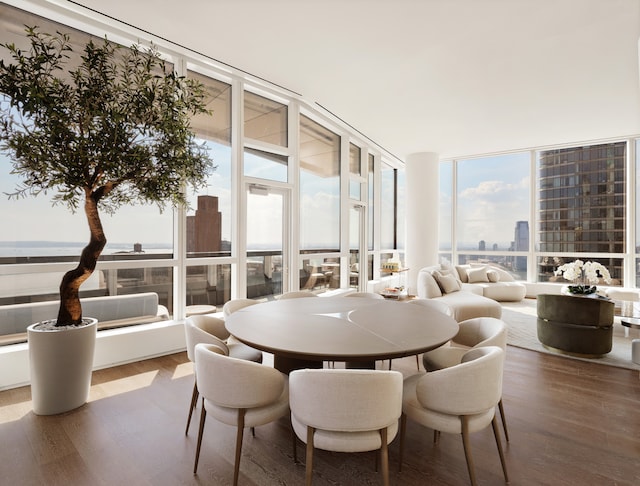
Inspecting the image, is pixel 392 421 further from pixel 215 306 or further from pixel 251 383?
pixel 215 306

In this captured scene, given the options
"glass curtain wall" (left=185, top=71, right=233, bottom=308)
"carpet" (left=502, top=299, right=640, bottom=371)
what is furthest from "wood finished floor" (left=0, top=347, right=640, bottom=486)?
"glass curtain wall" (left=185, top=71, right=233, bottom=308)

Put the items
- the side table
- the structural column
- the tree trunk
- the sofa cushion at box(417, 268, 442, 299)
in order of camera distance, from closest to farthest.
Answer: the tree trunk < the side table < the sofa cushion at box(417, 268, 442, 299) < the structural column

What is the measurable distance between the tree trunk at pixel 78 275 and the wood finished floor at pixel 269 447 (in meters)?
0.75

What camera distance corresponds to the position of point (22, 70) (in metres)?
2.31

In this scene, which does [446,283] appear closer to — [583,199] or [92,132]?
[583,199]

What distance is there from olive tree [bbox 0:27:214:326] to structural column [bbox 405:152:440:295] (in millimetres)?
6319

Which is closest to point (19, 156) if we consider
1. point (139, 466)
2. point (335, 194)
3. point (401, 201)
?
point (139, 466)

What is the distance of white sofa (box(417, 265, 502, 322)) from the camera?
4848mm

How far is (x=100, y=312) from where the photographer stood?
141 inches

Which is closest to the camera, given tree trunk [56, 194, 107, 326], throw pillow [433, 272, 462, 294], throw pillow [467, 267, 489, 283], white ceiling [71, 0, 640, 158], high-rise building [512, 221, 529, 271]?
tree trunk [56, 194, 107, 326]

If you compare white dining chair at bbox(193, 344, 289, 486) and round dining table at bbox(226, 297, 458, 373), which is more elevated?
round dining table at bbox(226, 297, 458, 373)

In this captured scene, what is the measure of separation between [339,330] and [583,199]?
840cm

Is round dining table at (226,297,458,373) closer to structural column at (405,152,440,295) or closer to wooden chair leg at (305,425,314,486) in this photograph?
wooden chair leg at (305,425,314,486)

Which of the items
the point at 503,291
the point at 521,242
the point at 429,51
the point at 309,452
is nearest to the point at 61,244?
the point at 309,452
